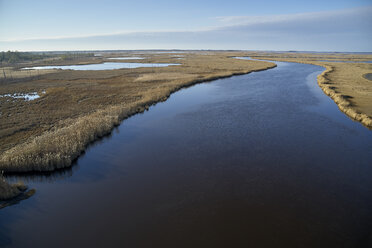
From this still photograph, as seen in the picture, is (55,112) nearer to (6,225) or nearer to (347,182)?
(6,225)

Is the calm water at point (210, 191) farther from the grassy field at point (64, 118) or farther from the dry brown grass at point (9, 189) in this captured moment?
the grassy field at point (64, 118)

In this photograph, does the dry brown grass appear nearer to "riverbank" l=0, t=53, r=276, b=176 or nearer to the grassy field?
the grassy field

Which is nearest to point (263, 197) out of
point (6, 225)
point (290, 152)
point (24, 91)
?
point (290, 152)

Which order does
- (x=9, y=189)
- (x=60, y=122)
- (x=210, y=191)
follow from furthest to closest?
(x=60, y=122) < (x=210, y=191) < (x=9, y=189)

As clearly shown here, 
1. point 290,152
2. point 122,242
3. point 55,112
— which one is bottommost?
point 122,242

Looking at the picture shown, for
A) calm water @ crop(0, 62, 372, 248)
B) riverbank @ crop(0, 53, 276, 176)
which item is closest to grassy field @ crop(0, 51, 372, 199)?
riverbank @ crop(0, 53, 276, 176)

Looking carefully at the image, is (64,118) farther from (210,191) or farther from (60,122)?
(210,191)

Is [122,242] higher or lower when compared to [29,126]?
lower

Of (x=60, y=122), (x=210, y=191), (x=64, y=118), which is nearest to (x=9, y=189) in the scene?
(x=210, y=191)
